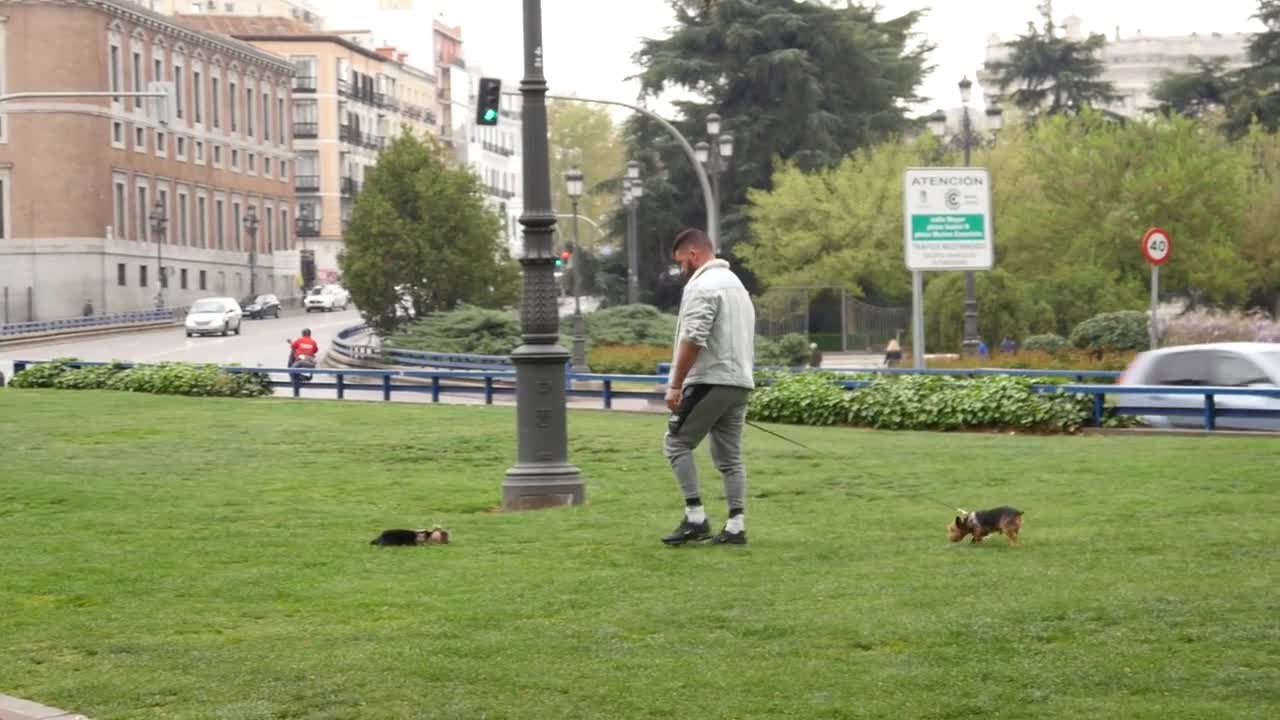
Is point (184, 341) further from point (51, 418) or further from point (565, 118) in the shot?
point (565, 118)

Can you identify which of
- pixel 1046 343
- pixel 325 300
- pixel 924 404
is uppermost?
pixel 325 300

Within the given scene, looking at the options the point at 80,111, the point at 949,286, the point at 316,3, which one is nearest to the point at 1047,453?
the point at 949,286

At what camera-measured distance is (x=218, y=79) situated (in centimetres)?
10275

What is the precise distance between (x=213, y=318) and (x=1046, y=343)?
3730cm

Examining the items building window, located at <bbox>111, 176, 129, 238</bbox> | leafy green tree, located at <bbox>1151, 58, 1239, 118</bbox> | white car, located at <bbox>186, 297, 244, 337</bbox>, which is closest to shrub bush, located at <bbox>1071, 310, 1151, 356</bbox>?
leafy green tree, located at <bbox>1151, 58, 1239, 118</bbox>

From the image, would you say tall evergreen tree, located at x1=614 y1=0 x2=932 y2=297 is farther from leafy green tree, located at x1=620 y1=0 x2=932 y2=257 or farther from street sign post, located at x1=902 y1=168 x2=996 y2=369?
street sign post, located at x1=902 y1=168 x2=996 y2=369

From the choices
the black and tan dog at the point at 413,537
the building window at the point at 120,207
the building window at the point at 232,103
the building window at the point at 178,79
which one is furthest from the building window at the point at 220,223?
the black and tan dog at the point at 413,537

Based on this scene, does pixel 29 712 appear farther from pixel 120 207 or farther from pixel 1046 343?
pixel 120 207

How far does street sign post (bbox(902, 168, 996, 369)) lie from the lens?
30.6 meters

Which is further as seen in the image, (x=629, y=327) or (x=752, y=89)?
(x=752, y=89)

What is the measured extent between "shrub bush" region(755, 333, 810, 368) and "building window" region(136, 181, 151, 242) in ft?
157

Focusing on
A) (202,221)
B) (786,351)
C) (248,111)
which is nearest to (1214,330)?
(786,351)

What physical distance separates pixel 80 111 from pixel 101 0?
496 centimetres

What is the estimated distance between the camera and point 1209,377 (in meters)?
22.8
